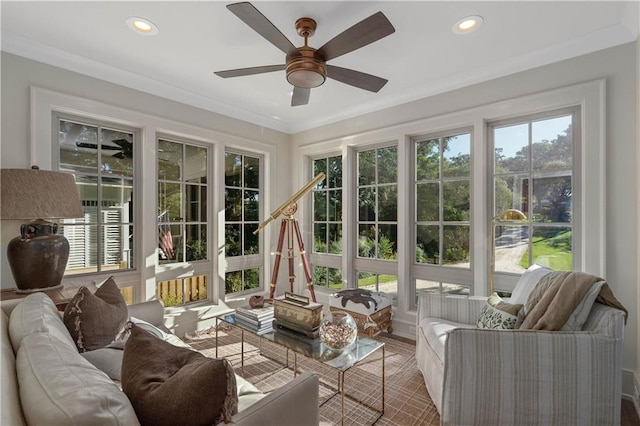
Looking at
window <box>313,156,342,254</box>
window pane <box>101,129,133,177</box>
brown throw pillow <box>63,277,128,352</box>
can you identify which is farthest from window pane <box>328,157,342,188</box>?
brown throw pillow <box>63,277,128,352</box>

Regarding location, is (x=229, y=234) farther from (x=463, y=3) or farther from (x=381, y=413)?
(x=463, y=3)

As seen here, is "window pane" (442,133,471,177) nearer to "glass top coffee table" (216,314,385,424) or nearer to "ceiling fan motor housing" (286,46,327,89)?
"ceiling fan motor housing" (286,46,327,89)

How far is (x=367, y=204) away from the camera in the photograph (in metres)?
3.69

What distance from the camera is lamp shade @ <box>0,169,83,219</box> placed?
6.21ft

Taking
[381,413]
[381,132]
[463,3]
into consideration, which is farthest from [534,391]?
[381,132]

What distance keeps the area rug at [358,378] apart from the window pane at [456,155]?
175cm

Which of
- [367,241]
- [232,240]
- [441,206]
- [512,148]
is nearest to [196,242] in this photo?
[232,240]

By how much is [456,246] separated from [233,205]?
8.29ft

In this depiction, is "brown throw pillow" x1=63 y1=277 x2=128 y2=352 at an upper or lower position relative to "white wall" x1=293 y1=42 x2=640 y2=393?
lower

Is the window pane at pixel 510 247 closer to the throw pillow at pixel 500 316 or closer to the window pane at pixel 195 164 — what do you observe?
the throw pillow at pixel 500 316

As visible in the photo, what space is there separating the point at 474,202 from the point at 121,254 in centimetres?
332

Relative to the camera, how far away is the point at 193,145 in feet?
11.3

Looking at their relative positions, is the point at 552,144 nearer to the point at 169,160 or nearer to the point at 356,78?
the point at 356,78

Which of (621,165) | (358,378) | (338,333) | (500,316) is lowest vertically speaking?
(358,378)
